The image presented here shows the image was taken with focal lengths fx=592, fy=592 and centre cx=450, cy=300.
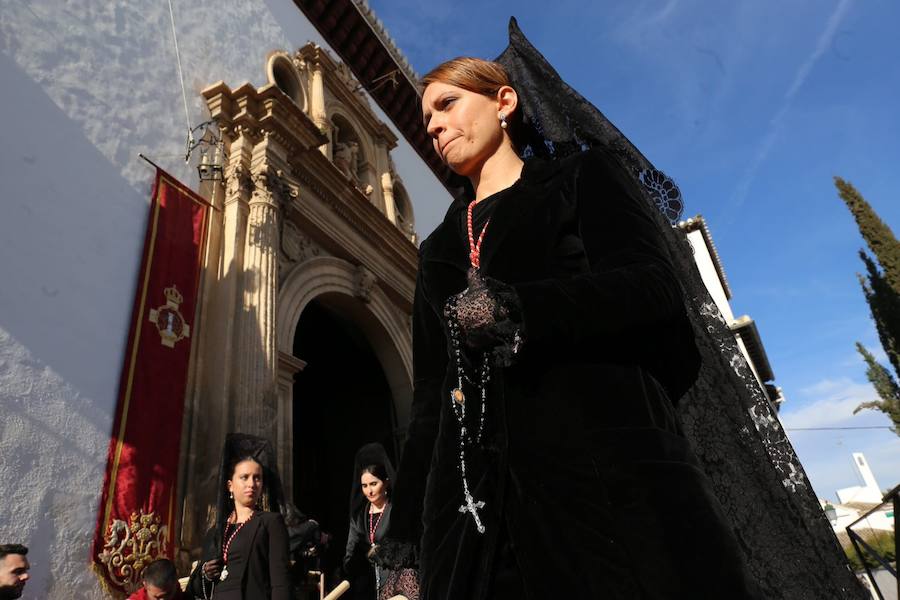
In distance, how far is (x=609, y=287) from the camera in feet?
3.10

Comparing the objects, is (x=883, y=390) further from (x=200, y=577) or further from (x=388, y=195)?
(x=200, y=577)

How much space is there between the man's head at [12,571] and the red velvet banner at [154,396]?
0.81m

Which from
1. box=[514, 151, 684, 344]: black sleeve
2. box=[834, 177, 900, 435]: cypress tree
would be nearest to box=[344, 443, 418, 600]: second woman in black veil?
box=[514, 151, 684, 344]: black sleeve

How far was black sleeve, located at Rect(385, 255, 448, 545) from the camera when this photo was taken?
133 centimetres

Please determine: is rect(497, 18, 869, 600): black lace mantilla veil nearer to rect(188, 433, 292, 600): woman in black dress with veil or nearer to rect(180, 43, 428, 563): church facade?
rect(188, 433, 292, 600): woman in black dress with veil

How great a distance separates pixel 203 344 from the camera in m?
5.88

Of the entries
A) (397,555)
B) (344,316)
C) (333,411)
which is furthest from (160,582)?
(333,411)

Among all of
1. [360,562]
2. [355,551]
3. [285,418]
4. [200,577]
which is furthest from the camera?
[285,418]

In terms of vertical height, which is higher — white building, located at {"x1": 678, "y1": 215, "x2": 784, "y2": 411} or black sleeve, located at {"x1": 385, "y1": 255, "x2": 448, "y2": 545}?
white building, located at {"x1": 678, "y1": 215, "x2": 784, "y2": 411}

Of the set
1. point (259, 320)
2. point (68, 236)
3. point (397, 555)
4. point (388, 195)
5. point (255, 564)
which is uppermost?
point (388, 195)

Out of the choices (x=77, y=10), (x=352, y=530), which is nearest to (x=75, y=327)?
(x=352, y=530)

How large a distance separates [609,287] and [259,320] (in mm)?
5753

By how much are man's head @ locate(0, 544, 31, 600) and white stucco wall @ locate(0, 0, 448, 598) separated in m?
0.43

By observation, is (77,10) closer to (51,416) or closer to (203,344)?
(203,344)
